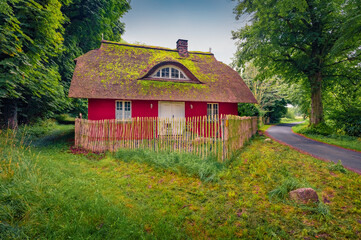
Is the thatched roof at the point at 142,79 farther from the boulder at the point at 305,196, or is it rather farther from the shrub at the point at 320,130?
the boulder at the point at 305,196

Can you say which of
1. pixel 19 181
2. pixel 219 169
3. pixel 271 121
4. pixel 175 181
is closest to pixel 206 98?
pixel 219 169

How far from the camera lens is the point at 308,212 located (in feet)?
12.0

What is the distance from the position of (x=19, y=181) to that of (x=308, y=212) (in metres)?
6.18

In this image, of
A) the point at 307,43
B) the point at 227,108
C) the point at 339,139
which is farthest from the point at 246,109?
the point at 339,139

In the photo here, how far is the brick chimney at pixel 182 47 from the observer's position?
646 inches

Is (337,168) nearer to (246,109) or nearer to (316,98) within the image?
(316,98)

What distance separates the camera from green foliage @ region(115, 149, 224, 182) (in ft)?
18.1

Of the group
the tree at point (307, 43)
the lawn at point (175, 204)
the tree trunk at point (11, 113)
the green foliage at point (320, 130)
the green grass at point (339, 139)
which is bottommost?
the lawn at point (175, 204)

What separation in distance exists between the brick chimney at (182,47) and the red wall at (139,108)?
557cm

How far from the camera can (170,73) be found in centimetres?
1384

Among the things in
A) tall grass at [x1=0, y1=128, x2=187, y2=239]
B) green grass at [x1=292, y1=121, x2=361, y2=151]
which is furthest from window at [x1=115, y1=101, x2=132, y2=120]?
green grass at [x1=292, y1=121, x2=361, y2=151]

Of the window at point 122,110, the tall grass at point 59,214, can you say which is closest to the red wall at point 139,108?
the window at point 122,110

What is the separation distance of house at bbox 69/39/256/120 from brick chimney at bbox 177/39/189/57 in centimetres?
52

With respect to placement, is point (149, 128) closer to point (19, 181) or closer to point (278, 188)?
point (19, 181)
